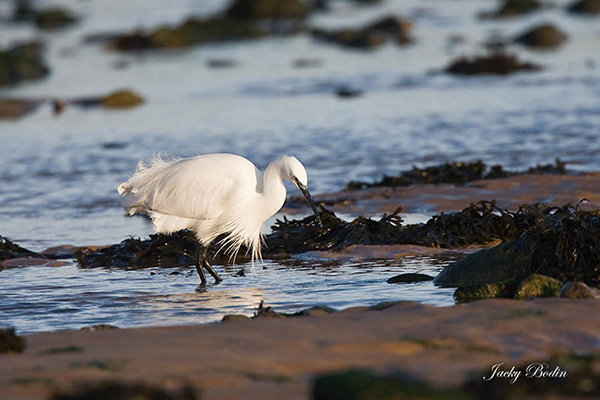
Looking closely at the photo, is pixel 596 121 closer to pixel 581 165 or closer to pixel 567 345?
pixel 581 165

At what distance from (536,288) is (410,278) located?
129 centimetres

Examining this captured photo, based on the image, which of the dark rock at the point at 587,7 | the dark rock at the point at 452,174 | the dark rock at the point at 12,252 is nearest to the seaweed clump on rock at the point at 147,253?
the dark rock at the point at 12,252

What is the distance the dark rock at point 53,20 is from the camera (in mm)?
→ 42219

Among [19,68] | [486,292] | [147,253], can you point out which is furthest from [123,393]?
[19,68]

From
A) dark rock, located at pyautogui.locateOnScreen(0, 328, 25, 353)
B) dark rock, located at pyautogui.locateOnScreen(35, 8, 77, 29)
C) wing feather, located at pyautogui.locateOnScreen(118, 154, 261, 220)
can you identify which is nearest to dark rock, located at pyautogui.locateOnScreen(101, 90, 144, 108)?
wing feather, located at pyautogui.locateOnScreen(118, 154, 261, 220)

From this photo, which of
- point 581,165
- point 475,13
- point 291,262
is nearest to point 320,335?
point 291,262

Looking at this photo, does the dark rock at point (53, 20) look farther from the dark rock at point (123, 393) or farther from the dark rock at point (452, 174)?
the dark rock at point (123, 393)

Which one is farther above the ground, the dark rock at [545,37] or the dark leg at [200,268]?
the dark rock at [545,37]

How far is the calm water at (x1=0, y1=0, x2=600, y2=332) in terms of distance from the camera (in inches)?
299

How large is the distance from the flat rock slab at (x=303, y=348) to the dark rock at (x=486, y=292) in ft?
1.20

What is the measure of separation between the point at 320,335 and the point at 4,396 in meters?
1.75

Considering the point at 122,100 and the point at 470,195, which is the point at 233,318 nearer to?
the point at 470,195

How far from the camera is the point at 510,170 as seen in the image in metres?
12.7

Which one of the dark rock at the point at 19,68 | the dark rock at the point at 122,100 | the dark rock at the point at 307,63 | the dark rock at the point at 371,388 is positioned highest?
the dark rock at the point at 19,68
